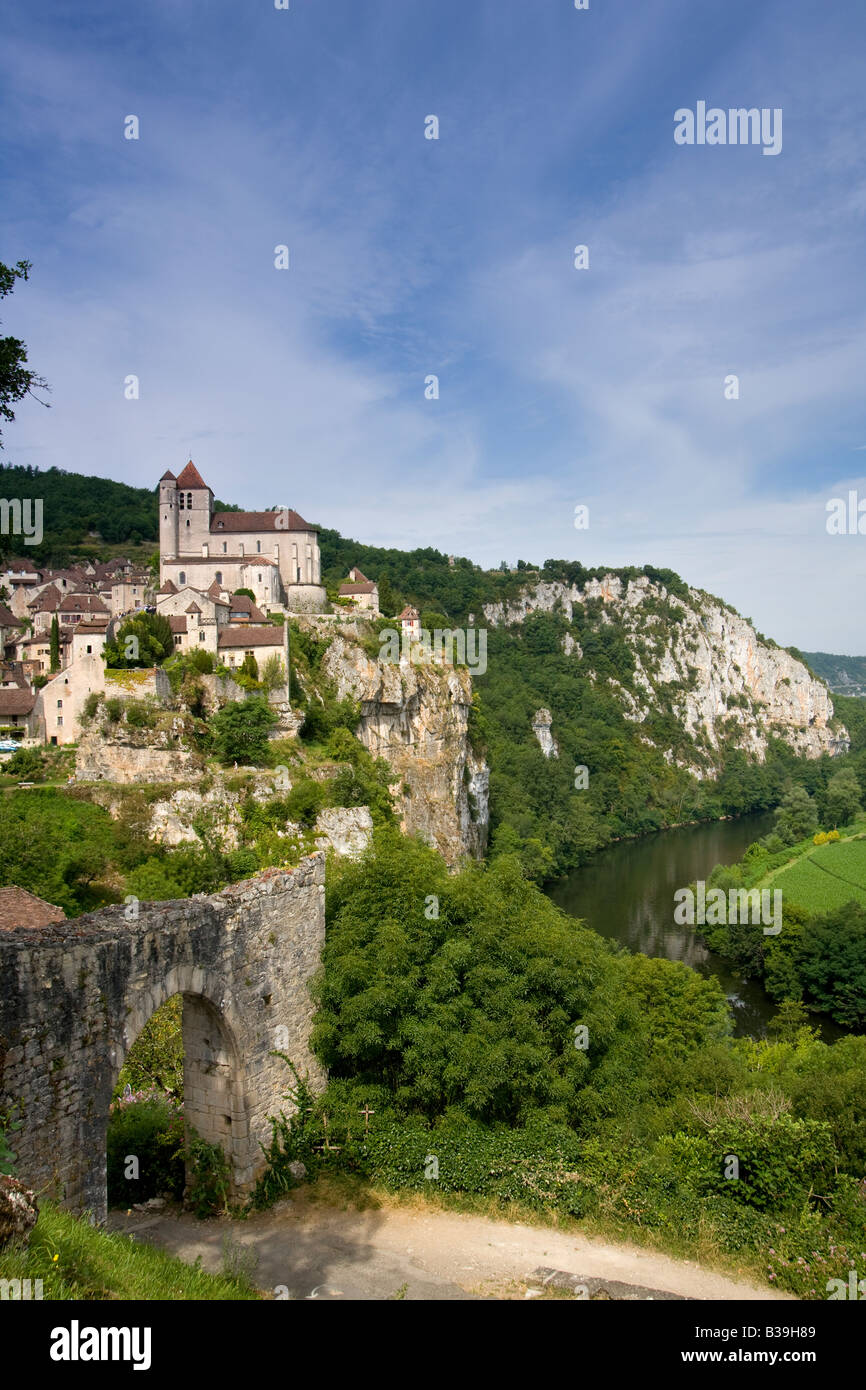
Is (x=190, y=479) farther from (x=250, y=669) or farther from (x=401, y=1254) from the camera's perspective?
(x=401, y=1254)

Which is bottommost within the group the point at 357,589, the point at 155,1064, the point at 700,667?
the point at 155,1064

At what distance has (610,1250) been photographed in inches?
396

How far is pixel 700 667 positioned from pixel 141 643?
425 feet

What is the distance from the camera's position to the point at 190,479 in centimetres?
5053

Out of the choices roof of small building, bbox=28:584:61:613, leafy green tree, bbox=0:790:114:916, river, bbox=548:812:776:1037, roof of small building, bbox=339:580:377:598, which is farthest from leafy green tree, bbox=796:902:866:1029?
roof of small building, bbox=28:584:61:613

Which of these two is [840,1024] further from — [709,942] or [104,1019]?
[104,1019]

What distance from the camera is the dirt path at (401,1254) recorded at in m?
9.31

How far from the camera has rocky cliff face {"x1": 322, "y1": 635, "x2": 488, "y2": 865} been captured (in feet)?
138

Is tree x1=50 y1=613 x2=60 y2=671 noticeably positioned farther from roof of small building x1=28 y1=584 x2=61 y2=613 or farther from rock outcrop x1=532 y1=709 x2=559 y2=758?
rock outcrop x1=532 y1=709 x2=559 y2=758

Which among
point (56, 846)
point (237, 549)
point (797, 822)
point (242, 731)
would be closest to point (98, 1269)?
point (56, 846)

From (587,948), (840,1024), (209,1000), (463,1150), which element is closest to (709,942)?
(840,1024)

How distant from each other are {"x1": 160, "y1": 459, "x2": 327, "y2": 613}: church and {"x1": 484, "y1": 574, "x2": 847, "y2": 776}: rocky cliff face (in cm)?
8807

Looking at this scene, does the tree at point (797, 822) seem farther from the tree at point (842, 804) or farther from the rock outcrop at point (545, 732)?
the rock outcrop at point (545, 732)
